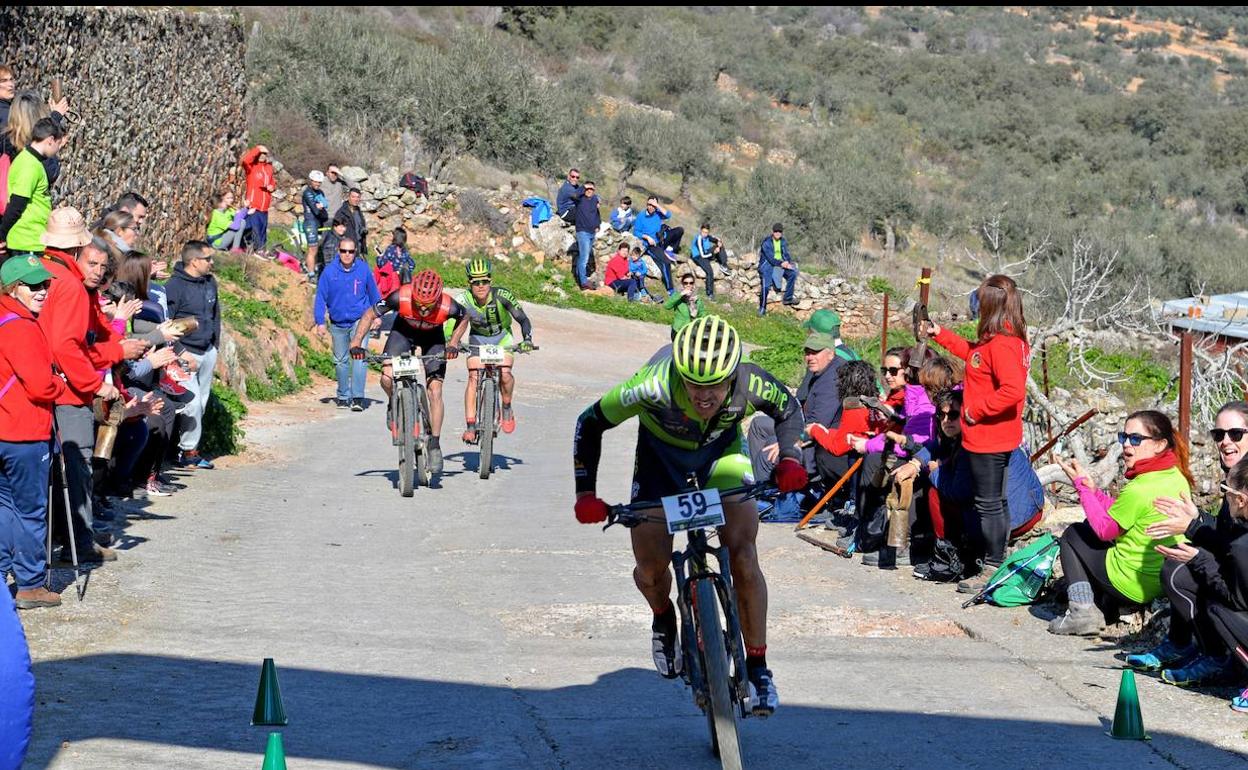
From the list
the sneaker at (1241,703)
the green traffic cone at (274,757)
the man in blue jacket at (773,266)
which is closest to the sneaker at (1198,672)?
the sneaker at (1241,703)

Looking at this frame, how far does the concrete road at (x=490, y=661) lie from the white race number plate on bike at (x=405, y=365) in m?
1.28

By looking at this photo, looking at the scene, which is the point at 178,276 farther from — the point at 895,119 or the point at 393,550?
the point at 895,119

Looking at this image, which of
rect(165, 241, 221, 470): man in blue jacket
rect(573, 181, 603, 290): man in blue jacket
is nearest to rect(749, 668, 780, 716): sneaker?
rect(165, 241, 221, 470): man in blue jacket

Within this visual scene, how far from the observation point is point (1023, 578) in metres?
9.64

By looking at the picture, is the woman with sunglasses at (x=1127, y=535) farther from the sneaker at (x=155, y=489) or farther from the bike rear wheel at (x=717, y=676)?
the sneaker at (x=155, y=489)

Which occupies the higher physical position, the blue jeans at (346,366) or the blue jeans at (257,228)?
the blue jeans at (257,228)

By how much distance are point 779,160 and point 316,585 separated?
52511mm

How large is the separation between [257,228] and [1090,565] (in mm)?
19996

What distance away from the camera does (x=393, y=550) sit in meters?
11.2

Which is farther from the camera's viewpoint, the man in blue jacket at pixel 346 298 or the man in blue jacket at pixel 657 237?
the man in blue jacket at pixel 657 237

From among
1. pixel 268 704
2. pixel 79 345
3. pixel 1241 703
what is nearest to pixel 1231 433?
pixel 1241 703

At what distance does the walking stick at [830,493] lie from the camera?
11.6 metres

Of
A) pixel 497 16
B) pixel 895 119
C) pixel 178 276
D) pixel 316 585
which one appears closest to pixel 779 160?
pixel 895 119

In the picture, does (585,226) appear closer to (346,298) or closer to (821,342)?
(346,298)
